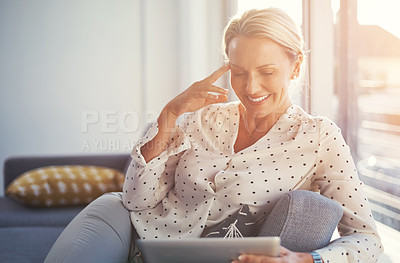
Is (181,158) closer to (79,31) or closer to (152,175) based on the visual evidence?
(152,175)

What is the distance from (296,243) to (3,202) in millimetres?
2307

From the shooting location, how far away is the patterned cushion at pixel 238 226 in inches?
60.0

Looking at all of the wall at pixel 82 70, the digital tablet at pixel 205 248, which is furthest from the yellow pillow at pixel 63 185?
the digital tablet at pixel 205 248

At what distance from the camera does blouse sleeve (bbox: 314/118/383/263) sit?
4.63ft

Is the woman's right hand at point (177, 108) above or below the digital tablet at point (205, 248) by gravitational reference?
above

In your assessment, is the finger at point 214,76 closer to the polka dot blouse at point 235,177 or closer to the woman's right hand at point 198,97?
the woman's right hand at point 198,97

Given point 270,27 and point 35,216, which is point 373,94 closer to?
point 270,27

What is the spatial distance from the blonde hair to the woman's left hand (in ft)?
2.13

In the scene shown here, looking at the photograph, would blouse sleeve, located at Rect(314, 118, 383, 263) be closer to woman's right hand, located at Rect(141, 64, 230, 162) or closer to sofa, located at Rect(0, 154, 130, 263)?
woman's right hand, located at Rect(141, 64, 230, 162)

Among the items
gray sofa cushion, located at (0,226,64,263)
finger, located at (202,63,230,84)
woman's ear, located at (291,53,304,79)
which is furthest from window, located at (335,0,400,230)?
gray sofa cushion, located at (0,226,64,263)

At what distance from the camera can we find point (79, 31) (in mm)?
4539

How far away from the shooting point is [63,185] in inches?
123

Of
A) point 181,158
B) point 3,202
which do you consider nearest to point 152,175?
point 181,158

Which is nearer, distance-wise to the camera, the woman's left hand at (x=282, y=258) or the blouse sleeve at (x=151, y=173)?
the woman's left hand at (x=282, y=258)
